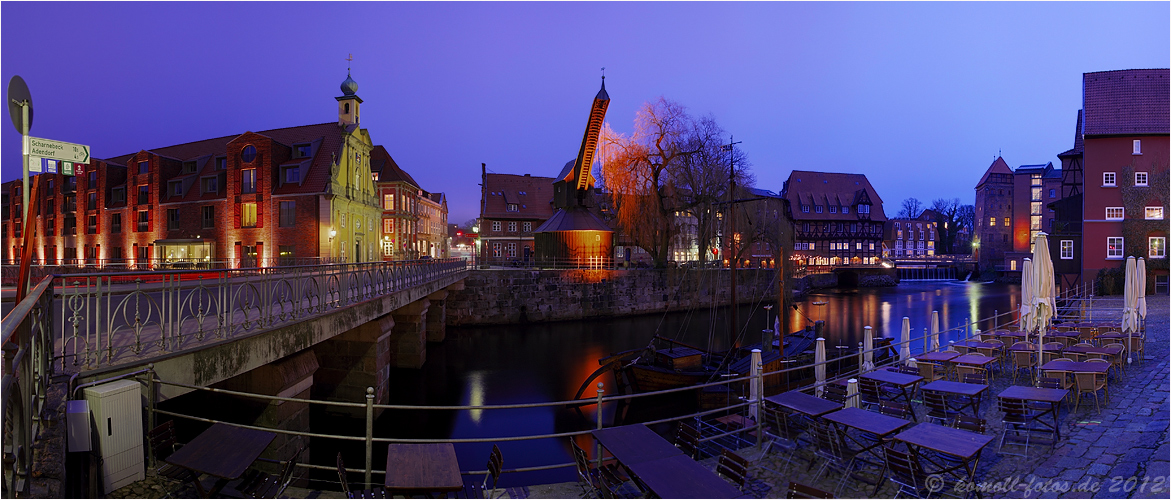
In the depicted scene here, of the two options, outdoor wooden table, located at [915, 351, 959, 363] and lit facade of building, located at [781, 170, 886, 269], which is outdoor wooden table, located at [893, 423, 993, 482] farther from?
lit facade of building, located at [781, 170, 886, 269]

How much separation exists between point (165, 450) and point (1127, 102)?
140ft

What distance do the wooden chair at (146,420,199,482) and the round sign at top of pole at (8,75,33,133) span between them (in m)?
3.18

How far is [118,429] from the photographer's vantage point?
4.80 m

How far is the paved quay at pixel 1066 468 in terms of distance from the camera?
5.35 metres

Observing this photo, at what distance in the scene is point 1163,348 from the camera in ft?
44.0

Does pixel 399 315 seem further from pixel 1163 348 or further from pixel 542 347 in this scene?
pixel 1163 348

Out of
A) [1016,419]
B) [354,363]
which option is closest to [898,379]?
[1016,419]

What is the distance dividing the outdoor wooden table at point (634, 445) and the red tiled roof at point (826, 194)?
6827 cm

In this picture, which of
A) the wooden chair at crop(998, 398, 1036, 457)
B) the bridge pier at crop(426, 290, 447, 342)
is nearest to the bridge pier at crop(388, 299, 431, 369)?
the bridge pier at crop(426, 290, 447, 342)

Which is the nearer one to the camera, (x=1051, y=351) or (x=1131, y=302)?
(x=1051, y=351)

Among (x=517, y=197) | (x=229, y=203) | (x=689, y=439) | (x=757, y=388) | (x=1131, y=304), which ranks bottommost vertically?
(x=689, y=439)

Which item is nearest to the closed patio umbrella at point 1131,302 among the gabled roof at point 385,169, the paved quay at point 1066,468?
the paved quay at point 1066,468

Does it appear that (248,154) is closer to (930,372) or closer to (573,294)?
(573,294)

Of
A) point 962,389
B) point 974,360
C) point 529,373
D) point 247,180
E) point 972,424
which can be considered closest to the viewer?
point 972,424
